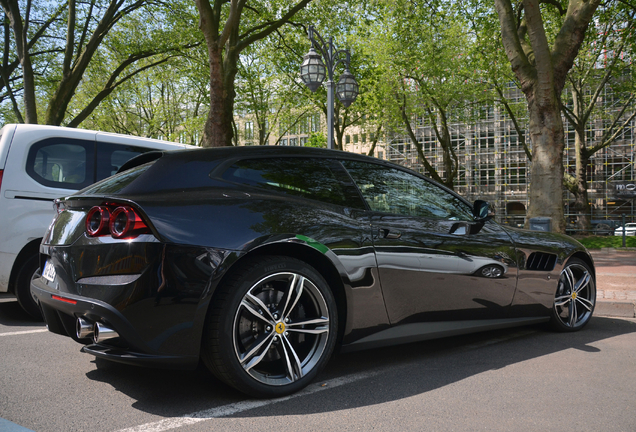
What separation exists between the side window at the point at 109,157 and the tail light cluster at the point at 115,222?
3.26m

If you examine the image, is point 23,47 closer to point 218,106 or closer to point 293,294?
point 218,106

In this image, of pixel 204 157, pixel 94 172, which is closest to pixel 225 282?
pixel 204 157

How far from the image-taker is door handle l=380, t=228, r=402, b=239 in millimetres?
3555

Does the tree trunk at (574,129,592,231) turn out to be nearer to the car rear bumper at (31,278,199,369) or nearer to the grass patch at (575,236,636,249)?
the grass patch at (575,236,636,249)

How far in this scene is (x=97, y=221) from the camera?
2955 millimetres

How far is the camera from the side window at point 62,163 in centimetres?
555

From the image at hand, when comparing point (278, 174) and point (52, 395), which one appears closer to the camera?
point (52, 395)

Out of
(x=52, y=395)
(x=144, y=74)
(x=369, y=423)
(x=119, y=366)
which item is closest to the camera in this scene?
(x=369, y=423)

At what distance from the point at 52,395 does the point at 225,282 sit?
47.3 inches

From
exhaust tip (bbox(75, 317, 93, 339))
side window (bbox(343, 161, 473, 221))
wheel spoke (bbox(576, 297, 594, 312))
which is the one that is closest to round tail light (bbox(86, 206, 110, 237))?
exhaust tip (bbox(75, 317, 93, 339))

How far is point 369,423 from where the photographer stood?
270cm

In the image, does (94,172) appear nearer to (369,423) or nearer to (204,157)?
(204,157)

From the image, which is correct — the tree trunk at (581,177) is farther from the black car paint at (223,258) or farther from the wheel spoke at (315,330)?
the wheel spoke at (315,330)

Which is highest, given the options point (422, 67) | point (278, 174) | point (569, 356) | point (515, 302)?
point (422, 67)
